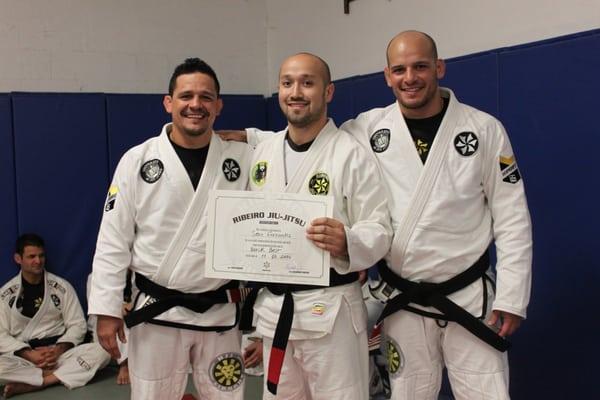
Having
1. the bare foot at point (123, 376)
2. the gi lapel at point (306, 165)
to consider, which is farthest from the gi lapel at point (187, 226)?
the bare foot at point (123, 376)

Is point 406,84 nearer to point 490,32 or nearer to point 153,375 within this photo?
point 153,375

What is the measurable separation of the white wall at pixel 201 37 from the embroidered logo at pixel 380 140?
6.56ft

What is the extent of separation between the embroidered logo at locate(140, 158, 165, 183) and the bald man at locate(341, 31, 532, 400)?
935 millimetres

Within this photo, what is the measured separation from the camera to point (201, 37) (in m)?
6.80

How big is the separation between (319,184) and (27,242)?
3669 millimetres

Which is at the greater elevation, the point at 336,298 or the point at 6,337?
the point at 336,298

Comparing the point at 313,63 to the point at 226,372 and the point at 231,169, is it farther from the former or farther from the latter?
the point at 226,372

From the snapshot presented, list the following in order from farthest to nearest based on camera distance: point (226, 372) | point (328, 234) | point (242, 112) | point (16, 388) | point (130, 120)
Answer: point (242, 112) < point (130, 120) < point (16, 388) < point (226, 372) < point (328, 234)

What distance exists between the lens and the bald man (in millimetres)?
2658

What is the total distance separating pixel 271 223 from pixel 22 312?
11.6ft

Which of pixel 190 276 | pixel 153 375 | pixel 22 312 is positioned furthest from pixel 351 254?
pixel 22 312

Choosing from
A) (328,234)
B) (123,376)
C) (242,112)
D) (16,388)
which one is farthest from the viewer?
(242,112)

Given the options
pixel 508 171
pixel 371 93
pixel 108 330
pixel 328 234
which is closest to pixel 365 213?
pixel 328 234

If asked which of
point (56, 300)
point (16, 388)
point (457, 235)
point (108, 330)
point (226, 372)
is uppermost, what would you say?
point (457, 235)
